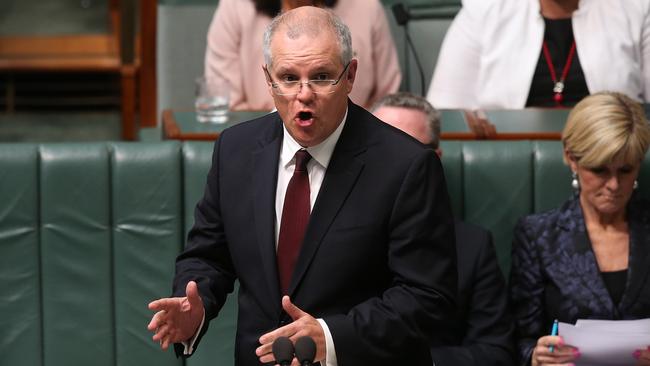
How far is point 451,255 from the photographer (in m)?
1.96

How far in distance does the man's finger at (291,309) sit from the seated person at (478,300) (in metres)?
0.81

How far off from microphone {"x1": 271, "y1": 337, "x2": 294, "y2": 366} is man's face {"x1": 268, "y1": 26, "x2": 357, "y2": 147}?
1.15ft

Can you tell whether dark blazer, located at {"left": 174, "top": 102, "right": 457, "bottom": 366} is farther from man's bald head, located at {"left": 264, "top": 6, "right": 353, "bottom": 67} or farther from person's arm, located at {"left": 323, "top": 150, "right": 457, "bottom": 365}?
man's bald head, located at {"left": 264, "top": 6, "right": 353, "bottom": 67}

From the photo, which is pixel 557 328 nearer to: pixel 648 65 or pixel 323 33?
pixel 323 33

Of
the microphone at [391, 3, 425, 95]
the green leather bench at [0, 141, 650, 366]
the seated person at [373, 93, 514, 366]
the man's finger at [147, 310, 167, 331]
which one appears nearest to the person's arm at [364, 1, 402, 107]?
the microphone at [391, 3, 425, 95]

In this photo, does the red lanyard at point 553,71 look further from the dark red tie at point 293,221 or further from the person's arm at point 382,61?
the dark red tie at point 293,221

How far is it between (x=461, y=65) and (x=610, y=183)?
1.05 metres

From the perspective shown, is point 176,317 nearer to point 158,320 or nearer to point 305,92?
point 158,320

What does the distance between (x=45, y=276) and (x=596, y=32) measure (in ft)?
5.26

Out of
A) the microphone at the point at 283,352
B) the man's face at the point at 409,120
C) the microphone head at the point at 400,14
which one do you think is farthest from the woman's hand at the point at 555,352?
the microphone head at the point at 400,14

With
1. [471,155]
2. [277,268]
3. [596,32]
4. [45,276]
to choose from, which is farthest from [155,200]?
[596,32]

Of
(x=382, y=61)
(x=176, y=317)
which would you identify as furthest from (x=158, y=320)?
(x=382, y=61)

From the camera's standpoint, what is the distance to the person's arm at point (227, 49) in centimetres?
364

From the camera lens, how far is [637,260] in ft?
8.59
